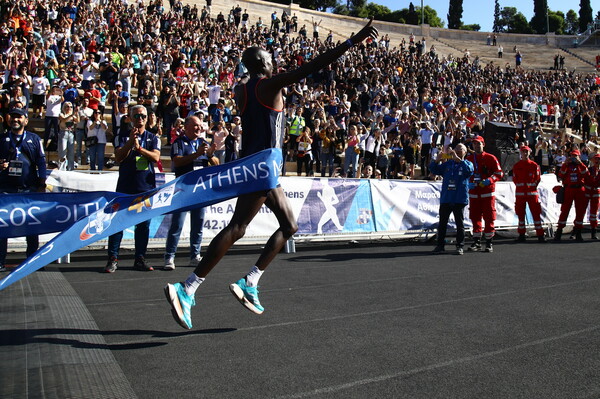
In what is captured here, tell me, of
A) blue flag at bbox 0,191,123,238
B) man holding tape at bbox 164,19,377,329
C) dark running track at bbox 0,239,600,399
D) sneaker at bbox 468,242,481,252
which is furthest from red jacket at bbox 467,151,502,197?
blue flag at bbox 0,191,123,238

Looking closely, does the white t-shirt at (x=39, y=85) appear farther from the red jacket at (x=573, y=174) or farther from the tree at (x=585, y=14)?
the tree at (x=585, y=14)

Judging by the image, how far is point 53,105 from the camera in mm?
14812

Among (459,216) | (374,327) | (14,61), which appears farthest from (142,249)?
(14,61)

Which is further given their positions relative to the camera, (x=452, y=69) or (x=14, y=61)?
(x=452, y=69)

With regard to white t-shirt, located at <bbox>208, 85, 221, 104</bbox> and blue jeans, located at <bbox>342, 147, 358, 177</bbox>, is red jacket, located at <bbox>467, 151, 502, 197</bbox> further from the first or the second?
white t-shirt, located at <bbox>208, 85, 221, 104</bbox>

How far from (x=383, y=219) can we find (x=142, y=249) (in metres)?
5.91

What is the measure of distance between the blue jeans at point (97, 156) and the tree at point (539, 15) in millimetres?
98422

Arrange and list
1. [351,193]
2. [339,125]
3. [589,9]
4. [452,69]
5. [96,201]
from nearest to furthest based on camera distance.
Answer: [96,201] → [351,193] → [339,125] → [452,69] → [589,9]

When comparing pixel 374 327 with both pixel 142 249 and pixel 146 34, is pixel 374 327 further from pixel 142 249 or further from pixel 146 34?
pixel 146 34

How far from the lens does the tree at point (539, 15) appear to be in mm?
98312

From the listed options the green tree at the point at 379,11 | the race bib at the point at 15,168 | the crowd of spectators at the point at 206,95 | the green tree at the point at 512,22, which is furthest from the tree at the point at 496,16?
the race bib at the point at 15,168

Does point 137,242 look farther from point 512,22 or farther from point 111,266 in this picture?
point 512,22

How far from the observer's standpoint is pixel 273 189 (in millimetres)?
4762

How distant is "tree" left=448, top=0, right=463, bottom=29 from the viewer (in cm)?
10450
